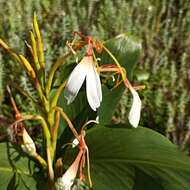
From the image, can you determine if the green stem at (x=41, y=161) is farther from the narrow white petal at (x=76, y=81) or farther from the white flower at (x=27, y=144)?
the narrow white petal at (x=76, y=81)

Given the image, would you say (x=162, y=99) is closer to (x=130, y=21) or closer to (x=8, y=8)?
(x=130, y=21)

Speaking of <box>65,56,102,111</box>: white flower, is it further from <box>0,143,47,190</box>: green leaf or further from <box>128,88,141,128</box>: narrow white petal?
<box>0,143,47,190</box>: green leaf

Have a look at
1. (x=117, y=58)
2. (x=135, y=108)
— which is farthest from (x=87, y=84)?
(x=117, y=58)

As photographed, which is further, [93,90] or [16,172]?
[16,172]

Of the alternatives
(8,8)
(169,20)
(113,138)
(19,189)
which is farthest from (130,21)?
(19,189)

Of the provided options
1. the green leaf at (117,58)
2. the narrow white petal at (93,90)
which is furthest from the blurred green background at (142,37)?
the narrow white petal at (93,90)

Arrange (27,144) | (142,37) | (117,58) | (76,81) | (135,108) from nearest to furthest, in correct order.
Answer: (76,81) → (135,108) → (27,144) → (117,58) → (142,37)

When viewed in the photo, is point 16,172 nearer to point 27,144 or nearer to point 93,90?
point 27,144
